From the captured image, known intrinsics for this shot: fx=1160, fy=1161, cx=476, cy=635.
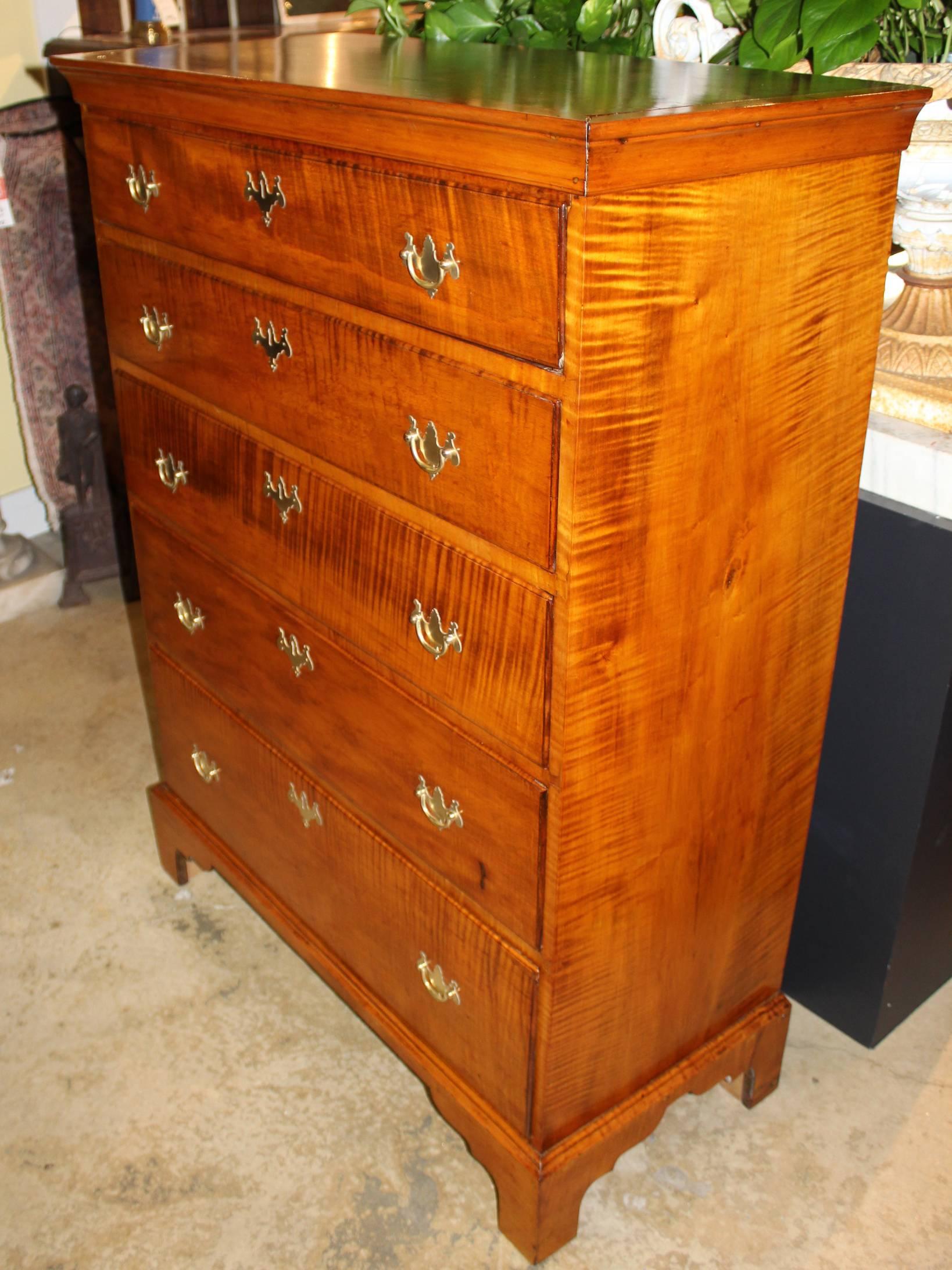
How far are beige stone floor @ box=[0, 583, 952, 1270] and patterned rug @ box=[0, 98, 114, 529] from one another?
1.26m

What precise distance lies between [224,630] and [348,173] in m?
0.75

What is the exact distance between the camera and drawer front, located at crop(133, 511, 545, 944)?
124 cm

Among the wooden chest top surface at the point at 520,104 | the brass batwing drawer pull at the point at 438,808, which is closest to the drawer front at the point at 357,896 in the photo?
the brass batwing drawer pull at the point at 438,808

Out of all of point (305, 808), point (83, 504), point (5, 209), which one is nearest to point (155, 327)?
point (305, 808)

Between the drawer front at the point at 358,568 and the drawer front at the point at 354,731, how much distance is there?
51mm

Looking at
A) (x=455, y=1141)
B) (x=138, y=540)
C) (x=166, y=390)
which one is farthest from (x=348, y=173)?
(x=455, y=1141)

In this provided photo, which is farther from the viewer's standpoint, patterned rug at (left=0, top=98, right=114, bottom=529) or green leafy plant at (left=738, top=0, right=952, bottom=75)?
patterned rug at (left=0, top=98, right=114, bottom=529)

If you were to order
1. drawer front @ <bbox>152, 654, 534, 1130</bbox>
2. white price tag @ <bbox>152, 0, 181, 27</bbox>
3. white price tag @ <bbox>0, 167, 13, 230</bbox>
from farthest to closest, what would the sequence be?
white price tag @ <bbox>152, 0, 181, 27</bbox>, white price tag @ <bbox>0, 167, 13, 230</bbox>, drawer front @ <bbox>152, 654, 534, 1130</bbox>

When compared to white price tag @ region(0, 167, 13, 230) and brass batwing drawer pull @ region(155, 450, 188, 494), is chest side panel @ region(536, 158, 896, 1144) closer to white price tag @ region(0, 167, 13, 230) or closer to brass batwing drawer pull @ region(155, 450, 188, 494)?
brass batwing drawer pull @ region(155, 450, 188, 494)

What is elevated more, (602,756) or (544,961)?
(602,756)

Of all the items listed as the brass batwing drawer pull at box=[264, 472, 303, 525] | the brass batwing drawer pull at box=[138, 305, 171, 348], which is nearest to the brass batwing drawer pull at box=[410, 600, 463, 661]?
the brass batwing drawer pull at box=[264, 472, 303, 525]

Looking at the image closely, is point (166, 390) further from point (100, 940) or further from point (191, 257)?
point (100, 940)

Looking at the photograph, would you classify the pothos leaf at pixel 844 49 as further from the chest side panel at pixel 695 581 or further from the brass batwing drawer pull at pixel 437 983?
the brass batwing drawer pull at pixel 437 983

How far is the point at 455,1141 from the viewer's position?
5.29ft
